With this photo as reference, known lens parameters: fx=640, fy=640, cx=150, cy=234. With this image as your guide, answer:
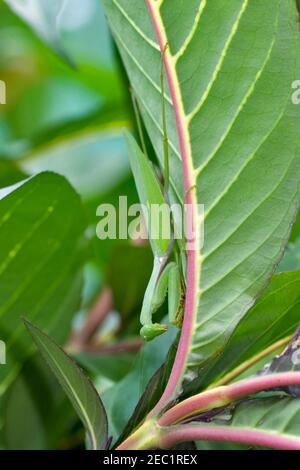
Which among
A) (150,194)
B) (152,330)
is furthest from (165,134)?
(152,330)

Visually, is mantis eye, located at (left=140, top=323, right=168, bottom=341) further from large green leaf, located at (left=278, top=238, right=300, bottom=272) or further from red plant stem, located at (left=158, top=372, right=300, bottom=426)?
large green leaf, located at (left=278, top=238, right=300, bottom=272)

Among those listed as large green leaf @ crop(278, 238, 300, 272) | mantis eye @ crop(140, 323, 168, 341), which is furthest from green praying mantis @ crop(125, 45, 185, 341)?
large green leaf @ crop(278, 238, 300, 272)

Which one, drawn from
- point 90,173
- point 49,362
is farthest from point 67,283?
point 90,173

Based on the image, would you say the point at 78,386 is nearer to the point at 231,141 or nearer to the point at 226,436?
the point at 226,436

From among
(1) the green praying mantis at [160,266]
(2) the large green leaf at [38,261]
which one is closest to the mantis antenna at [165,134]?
(1) the green praying mantis at [160,266]

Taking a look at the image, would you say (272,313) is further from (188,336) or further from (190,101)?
(190,101)
